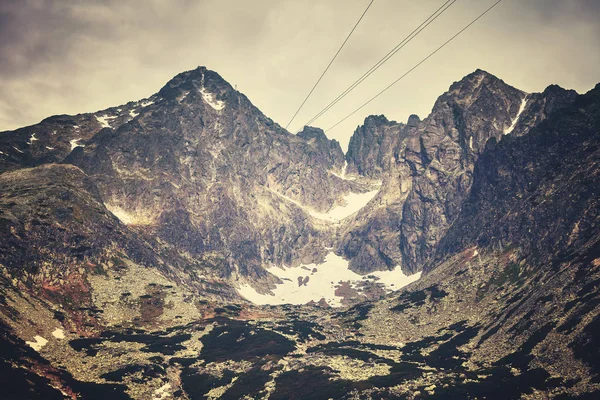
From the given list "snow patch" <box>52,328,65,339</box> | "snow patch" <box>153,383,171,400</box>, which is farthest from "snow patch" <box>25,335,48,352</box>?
"snow patch" <box>153,383,171,400</box>

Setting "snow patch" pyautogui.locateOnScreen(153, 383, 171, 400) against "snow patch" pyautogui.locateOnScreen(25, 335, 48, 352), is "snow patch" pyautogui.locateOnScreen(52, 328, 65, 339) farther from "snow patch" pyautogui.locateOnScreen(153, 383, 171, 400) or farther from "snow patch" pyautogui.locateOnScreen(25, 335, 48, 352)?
"snow patch" pyautogui.locateOnScreen(153, 383, 171, 400)

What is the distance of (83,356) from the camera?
125000 millimetres

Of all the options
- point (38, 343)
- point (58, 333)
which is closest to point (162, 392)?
point (38, 343)

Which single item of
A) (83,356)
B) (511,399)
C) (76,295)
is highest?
(76,295)

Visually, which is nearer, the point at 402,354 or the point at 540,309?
the point at 540,309

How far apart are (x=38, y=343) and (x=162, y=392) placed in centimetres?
4203

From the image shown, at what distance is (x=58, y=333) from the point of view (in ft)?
448

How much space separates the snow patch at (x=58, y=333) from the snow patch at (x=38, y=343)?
7770 millimetres

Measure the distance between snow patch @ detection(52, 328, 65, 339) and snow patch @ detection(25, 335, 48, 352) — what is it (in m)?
7.77

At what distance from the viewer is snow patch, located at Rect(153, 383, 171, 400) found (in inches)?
4333

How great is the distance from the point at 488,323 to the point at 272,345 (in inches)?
3263

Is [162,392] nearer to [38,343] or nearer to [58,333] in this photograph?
[38,343]

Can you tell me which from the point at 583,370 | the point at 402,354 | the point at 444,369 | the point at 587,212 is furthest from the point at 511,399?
the point at 587,212

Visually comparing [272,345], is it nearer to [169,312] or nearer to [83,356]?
[169,312]
